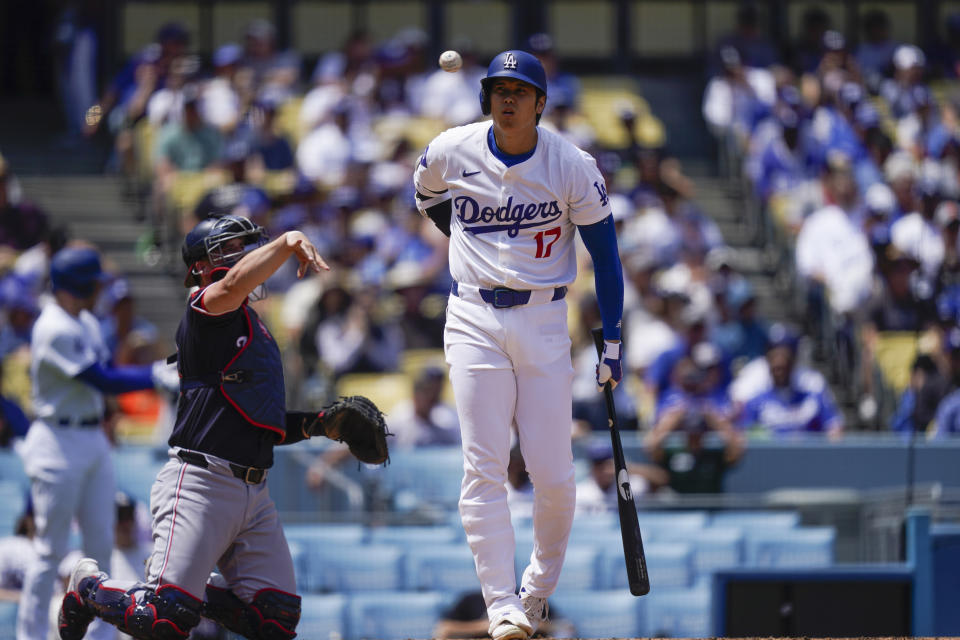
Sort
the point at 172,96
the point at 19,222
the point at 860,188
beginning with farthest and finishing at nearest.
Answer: the point at 860,188, the point at 172,96, the point at 19,222

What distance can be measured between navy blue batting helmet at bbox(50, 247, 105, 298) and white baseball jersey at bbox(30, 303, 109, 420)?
113 mm

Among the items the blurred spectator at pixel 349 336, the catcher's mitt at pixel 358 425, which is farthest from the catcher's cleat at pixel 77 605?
the blurred spectator at pixel 349 336

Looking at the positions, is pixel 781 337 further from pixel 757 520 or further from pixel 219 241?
pixel 219 241

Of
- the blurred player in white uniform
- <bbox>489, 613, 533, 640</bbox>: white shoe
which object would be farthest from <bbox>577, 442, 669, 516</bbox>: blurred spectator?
<bbox>489, 613, 533, 640</bbox>: white shoe

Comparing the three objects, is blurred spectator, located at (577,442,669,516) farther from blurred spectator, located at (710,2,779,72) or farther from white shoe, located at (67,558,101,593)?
blurred spectator, located at (710,2,779,72)

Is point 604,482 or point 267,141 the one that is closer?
point 604,482

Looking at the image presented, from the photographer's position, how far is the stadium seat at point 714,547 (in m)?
8.88

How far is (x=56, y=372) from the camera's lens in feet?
23.4

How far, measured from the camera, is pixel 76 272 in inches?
282

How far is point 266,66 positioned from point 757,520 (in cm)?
804

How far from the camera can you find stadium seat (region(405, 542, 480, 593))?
8.68m

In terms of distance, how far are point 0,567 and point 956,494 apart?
555 cm

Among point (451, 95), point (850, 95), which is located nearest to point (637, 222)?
point (451, 95)

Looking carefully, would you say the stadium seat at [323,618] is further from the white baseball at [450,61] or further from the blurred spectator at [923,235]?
the blurred spectator at [923,235]
